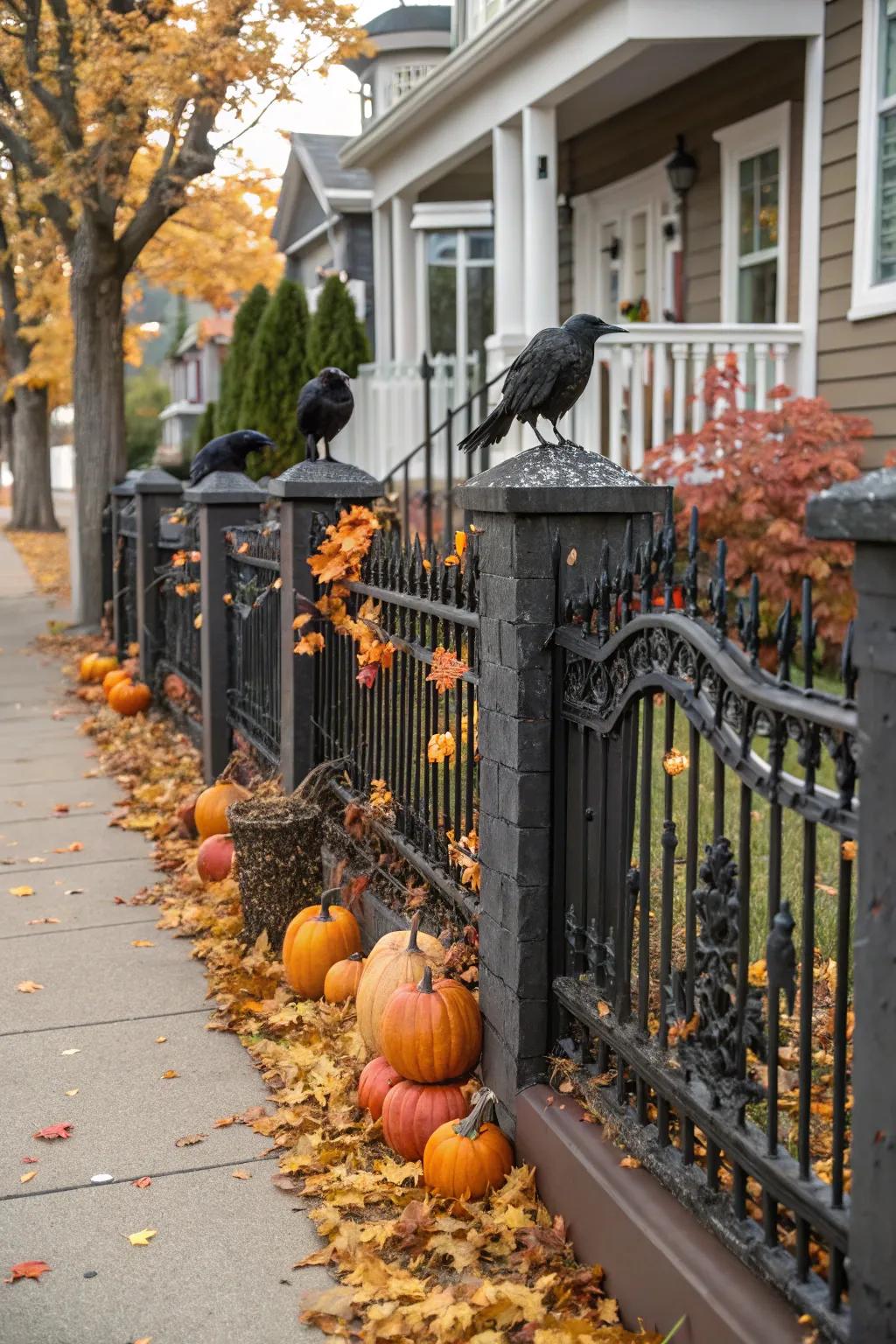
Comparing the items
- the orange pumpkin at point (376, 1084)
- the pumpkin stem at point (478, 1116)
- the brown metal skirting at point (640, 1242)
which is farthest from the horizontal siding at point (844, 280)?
the brown metal skirting at point (640, 1242)

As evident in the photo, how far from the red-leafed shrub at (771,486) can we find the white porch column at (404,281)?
6782mm

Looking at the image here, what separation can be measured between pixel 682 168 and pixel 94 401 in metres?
6.20

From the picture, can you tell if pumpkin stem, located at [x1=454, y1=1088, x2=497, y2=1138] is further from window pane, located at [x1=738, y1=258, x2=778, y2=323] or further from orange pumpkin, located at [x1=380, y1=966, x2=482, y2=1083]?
window pane, located at [x1=738, y1=258, x2=778, y2=323]

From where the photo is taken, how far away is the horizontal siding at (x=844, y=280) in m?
9.31

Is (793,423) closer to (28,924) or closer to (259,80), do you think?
(28,924)

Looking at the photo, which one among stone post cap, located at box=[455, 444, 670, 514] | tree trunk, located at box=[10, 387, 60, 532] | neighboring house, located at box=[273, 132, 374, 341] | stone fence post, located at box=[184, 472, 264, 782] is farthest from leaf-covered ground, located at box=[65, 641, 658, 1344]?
tree trunk, located at box=[10, 387, 60, 532]

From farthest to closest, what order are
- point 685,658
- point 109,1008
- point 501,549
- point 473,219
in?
point 473,219
point 109,1008
point 501,549
point 685,658

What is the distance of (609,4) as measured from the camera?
32.0 feet

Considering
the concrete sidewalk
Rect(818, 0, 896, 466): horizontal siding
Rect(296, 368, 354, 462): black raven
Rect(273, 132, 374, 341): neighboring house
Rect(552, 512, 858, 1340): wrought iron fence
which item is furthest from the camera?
Rect(273, 132, 374, 341): neighboring house

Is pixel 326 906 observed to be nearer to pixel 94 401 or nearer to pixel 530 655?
pixel 530 655

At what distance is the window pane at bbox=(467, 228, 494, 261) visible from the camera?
16812 mm

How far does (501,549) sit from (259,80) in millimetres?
10952

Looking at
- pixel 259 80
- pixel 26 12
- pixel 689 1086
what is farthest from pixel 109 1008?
pixel 26 12

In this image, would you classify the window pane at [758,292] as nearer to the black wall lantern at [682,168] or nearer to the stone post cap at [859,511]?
the black wall lantern at [682,168]
